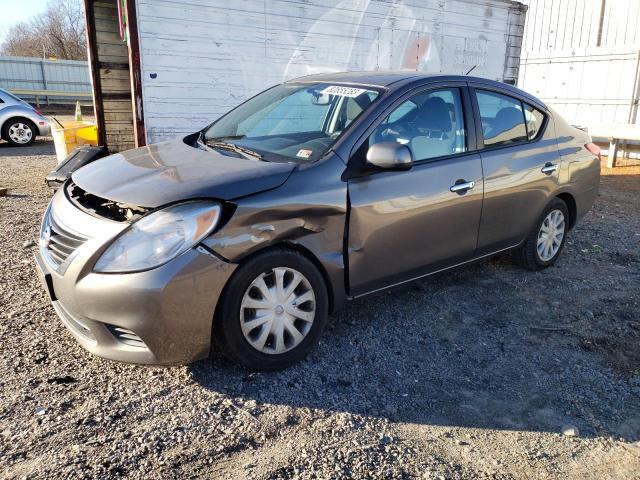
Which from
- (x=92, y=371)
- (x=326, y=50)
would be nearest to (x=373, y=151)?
(x=92, y=371)

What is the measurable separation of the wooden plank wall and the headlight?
228 inches

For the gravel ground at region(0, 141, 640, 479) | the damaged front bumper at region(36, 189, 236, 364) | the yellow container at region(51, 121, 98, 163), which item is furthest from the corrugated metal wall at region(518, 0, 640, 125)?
the damaged front bumper at region(36, 189, 236, 364)

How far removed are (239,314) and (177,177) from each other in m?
0.83

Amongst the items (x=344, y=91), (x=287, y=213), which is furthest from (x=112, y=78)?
(x=287, y=213)

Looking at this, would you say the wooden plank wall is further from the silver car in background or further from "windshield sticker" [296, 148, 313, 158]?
the silver car in background

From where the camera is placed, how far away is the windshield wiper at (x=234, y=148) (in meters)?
3.47

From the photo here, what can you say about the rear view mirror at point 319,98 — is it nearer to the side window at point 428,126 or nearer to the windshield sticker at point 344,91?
the windshield sticker at point 344,91

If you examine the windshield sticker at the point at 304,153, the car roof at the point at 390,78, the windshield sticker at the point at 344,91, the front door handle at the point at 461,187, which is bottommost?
the front door handle at the point at 461,187

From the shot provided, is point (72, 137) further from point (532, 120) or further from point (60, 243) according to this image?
point (532, 120)

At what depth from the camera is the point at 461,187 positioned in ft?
12.6

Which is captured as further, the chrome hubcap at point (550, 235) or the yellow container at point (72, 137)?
the yellow container at point (72, 137)

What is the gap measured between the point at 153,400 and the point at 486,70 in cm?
880

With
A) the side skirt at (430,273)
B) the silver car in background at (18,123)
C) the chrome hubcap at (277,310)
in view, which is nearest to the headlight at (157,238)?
the chrome hubcap at (277,310)

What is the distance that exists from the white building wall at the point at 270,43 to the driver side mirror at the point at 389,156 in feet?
14.3
